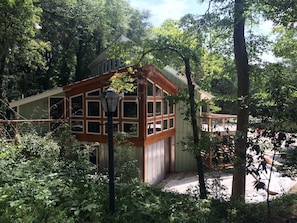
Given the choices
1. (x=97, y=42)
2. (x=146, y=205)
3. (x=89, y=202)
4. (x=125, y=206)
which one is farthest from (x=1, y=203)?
(x=97, y=42)

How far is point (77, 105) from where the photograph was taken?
11.7 meters

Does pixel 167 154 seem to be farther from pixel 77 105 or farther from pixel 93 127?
pixel 77 105

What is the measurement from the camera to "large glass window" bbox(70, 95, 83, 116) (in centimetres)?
1159

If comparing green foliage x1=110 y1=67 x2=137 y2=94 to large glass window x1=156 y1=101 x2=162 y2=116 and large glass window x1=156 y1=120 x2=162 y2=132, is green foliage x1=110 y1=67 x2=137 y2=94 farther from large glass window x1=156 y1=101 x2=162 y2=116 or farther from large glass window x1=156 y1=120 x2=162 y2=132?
large glass window x1=156 y1=120 x2=162 y2=132

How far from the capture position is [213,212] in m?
3.92

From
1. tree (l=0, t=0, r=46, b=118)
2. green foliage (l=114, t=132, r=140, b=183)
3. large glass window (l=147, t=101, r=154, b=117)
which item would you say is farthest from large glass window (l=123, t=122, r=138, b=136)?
tree (l=0, t=0, r=46, b=118)

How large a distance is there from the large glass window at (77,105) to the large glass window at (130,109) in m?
1.99

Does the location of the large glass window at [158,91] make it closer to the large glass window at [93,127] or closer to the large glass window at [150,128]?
the large glass window at [150,128]

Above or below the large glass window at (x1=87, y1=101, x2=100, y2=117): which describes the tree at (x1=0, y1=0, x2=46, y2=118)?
above

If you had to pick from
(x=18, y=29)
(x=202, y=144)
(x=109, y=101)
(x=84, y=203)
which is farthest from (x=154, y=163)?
(x=109, y=101)

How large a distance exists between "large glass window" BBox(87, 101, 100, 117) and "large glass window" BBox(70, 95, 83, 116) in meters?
0.40

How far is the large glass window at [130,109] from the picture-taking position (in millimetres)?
10859

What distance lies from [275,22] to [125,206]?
4843 millimetres

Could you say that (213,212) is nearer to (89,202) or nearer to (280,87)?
(89,202)
